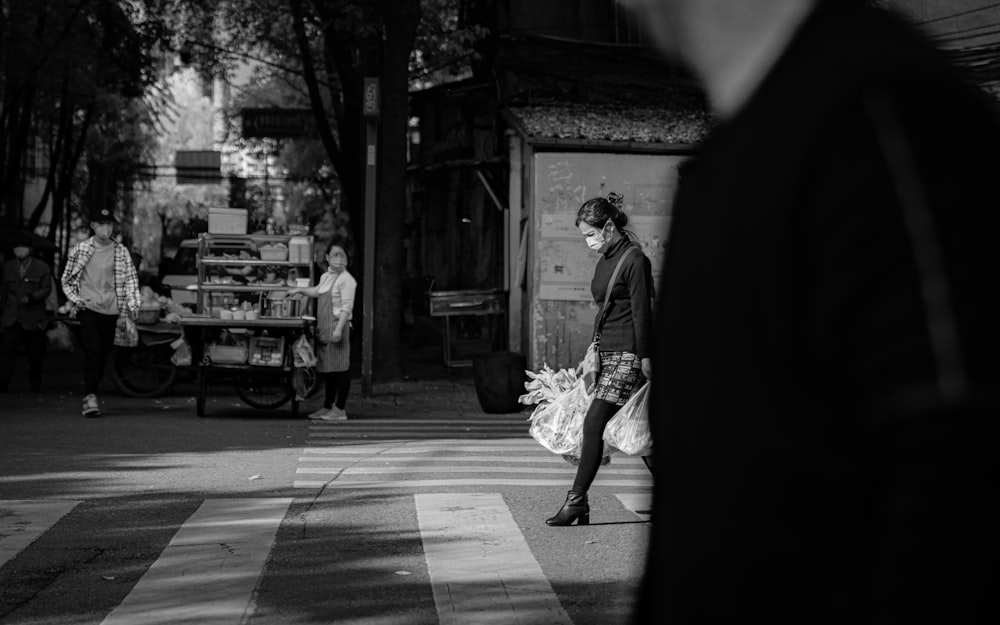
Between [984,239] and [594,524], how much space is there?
7.53m

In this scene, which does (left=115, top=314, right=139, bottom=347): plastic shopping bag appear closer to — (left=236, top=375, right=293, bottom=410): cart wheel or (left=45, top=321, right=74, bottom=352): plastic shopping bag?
(left=236, top=375, right=293, bottom=410): cart wheel

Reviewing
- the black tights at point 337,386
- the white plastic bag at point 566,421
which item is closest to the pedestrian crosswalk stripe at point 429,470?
the white plastic bag at point 566,421

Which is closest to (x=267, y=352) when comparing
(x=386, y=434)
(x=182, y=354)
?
(x=182, y=354)

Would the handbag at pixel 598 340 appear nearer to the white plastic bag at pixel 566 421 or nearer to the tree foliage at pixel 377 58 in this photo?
the white plastic bag at pixel 566 421

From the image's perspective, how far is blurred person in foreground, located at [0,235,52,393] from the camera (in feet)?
60.8

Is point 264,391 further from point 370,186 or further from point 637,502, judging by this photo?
point 637,502

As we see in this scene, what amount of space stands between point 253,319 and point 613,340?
771cm

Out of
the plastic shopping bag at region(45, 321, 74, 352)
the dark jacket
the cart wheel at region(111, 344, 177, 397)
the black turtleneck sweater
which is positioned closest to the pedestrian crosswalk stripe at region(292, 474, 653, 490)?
the black turtleneck sweater

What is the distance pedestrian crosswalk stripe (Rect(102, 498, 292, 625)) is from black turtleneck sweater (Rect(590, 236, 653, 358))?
2322mm

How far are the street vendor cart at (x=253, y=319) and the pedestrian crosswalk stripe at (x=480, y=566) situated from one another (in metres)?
6.17

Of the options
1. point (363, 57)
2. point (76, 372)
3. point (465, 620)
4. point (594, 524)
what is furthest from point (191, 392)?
point (465, 620)

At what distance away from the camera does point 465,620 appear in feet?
19.6

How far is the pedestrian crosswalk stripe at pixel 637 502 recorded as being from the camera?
29.6ft

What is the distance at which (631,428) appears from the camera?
8672mm
